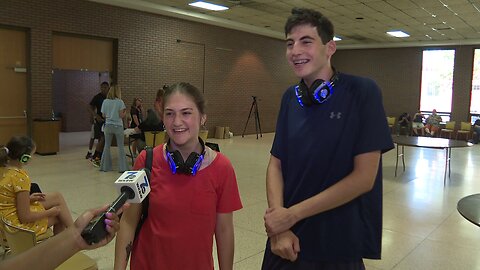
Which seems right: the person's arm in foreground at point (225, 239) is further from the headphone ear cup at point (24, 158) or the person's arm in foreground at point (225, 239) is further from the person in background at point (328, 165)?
the headphone ear cup at point (24, 158)

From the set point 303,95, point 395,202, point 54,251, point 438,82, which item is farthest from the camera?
point 438,82

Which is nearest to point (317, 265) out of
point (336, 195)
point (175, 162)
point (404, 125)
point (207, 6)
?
point (336, 195)

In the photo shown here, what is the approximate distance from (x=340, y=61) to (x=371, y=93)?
61.4 feet

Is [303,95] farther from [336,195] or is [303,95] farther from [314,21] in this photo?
[336,195]

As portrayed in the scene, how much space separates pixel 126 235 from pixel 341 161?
0.91 meters

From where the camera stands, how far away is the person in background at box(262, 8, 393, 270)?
60.6 inches

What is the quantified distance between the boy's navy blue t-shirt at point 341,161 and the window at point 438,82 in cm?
1717

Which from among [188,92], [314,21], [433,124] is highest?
[314,21]

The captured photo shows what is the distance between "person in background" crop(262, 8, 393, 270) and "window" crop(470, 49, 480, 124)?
55.8 feet

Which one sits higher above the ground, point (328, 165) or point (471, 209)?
point (328, 165)

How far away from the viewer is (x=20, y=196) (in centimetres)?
301

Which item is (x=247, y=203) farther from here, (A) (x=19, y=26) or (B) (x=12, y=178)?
(A) (x=19, y=26)

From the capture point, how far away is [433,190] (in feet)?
23.1

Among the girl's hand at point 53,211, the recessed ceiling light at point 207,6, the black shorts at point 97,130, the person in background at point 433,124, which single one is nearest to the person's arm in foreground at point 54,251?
the girl's hand at point 53,211
